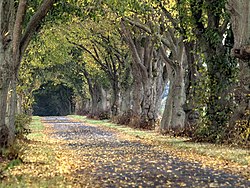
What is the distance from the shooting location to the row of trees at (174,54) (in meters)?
18.0

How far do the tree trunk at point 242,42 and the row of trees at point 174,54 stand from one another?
0.12 feet

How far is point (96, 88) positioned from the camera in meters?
67.4

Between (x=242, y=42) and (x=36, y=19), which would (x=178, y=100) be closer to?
(x=242, y=42)

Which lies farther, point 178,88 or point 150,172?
point 178,88

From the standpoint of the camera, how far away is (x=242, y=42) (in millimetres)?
17359

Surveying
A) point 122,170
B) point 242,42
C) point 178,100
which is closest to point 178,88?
point 178,100

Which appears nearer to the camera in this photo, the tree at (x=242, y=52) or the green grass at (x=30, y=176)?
the green grass at (x=30, y=176)

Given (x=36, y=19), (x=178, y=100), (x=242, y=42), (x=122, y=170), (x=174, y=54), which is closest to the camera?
(x=122, y=170)

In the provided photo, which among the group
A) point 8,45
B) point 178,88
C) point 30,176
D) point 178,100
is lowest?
point 30,176

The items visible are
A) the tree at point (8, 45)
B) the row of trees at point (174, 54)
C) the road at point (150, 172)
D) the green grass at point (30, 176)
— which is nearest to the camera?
the green grass at point (30, 176)

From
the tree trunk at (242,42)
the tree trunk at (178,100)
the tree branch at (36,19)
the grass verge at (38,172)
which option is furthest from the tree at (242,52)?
the tree trunk at (178,100)

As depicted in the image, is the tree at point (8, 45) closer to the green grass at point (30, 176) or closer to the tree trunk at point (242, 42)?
the green grass at point (30, 176)

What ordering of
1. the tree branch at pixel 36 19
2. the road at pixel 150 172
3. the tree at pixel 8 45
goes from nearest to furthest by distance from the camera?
1. the road at pixel 150 172
2. the tree at pixel 8 45
3. the tree branch at pixel 36 19

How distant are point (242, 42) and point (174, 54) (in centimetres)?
1086
